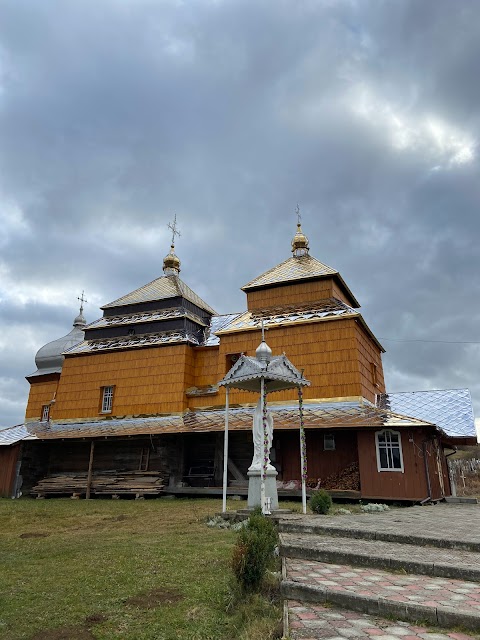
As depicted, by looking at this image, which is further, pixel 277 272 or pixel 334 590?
pixel 277 272

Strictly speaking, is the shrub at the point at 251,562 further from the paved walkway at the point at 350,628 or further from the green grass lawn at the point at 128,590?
the paved walkway at the point at 350,628

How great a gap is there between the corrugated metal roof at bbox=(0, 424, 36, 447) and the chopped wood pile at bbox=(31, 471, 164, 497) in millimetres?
2159

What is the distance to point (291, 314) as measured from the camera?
20.7 m

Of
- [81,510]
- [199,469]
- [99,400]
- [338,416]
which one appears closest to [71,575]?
[81,510]

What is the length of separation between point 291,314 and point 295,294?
4.55 feet

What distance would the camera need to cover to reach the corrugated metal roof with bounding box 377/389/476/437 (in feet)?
57.1

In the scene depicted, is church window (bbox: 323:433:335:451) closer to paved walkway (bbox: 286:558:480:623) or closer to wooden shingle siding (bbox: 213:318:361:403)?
wooden shingle siding (bbox: 213:318:361:403)

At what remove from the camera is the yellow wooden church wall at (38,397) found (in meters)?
27.8

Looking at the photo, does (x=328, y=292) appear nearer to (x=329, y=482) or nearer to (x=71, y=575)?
(x=329, y=482)

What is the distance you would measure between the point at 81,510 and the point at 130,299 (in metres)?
13.7

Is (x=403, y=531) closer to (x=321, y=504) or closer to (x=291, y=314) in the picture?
(x=321, y=504)

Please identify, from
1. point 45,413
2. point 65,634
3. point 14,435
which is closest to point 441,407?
point 65,634

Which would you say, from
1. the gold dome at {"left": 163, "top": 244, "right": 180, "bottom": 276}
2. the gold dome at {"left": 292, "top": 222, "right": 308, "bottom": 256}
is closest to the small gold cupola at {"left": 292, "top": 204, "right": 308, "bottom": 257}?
the gold dome at {"left": 292, "top": 222, "right": 308, "bottom": 256}

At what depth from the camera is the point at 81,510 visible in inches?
557
